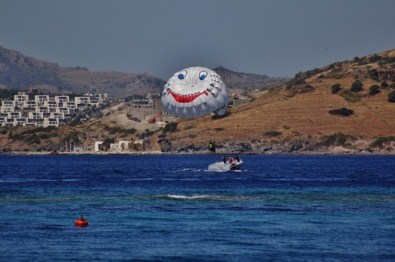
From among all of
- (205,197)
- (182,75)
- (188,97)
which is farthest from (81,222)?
(182,75)

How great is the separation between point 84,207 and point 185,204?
7304 mm

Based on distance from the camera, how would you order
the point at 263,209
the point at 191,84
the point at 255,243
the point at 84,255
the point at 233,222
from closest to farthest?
the point at 84,255 < the point at 255,243 < the point at 233,222 < the point at 263,209 < the point at 191,84

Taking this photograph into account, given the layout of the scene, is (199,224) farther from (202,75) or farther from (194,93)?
(202,75)

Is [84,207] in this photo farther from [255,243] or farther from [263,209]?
[255,243]

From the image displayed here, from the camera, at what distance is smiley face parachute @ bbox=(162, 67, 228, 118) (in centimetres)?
9562

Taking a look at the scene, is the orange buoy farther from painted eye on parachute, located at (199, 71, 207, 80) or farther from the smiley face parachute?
painted eye on parachute, located at (199, 71, 207, 80)

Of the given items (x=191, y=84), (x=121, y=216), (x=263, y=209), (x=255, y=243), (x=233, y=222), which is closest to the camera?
(x=255, y=243)

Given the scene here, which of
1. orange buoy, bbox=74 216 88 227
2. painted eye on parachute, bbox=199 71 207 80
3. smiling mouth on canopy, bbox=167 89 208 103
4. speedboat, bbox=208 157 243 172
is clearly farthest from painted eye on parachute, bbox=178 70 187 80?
speedboat, bbox=208 157 243 172

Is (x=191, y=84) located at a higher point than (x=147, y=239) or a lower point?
higher

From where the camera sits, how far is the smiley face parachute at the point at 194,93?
95.6 m

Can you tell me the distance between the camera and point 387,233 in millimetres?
56625

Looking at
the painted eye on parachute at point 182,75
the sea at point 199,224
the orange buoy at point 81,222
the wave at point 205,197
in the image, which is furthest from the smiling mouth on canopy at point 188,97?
the orange buoy at point 81,222

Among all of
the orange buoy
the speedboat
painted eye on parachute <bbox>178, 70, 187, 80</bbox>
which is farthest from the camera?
the speedboat

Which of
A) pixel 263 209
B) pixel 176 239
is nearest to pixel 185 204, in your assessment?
pixel 263 209
